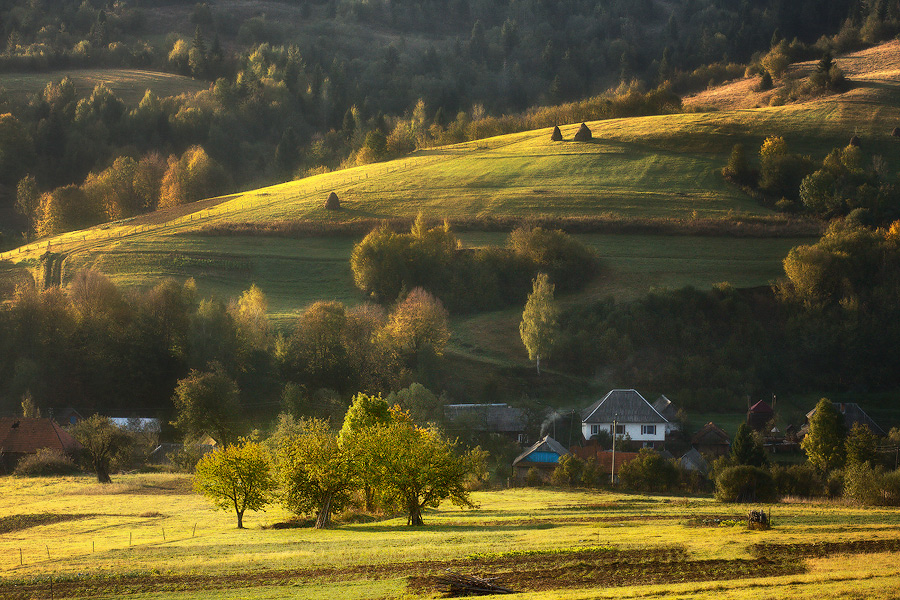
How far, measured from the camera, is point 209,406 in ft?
199

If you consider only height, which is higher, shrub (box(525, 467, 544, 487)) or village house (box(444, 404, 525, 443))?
village house (box(444, 404, 525, 443))

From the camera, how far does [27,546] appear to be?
3084 centimetres

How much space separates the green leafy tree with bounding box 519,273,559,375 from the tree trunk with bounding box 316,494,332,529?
33.2 metres

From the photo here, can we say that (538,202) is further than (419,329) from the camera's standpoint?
Yes

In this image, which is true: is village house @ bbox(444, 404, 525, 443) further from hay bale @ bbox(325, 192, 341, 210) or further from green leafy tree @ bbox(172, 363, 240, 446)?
hay bale @ bbox(325, 192, 341, 210)

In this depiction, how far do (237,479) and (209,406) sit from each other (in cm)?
2431

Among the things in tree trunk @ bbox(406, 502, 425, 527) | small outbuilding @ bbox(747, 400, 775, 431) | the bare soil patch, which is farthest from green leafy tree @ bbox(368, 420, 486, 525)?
small outbuilding @ bbox(747, 400, 775, 431)

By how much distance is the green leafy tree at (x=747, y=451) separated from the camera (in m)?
49.8

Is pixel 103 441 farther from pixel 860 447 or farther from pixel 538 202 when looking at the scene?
pixel 538 202

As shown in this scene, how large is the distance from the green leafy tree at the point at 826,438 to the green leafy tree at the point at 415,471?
2382cm

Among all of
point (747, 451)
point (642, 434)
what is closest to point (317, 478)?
point (747, 451)

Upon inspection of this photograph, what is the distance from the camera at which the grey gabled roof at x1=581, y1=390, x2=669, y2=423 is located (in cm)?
6166

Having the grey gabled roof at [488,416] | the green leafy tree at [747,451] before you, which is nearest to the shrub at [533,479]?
the grey gabled roof at [488,416]

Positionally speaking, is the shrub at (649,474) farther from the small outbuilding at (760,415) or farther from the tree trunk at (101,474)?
the tree trunk at (101,474)
